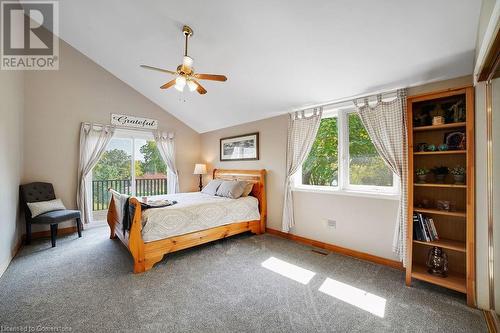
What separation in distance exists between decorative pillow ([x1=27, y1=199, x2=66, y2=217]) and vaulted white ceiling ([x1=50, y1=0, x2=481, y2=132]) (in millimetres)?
2730

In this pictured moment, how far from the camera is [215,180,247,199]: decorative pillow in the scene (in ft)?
12.4

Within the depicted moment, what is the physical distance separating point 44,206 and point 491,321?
5.56 metres

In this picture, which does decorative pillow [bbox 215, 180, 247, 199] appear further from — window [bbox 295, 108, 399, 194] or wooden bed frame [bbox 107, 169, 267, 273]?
window [bbox 295, 108, 399, 194]

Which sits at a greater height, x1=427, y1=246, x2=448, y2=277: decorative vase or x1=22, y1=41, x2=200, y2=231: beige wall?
x1=22, y1=41, x2=200, y2=231: beige wall

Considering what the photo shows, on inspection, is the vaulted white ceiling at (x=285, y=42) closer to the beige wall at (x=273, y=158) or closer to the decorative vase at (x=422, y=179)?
the beige wall at (x=273, y=158)

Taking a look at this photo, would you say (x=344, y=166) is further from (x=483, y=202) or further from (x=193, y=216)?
(x=193, y=216)

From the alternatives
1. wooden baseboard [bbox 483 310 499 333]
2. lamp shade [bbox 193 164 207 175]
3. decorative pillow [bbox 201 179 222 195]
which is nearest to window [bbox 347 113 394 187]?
wooden baseboard [bbox 483 310 499 333]

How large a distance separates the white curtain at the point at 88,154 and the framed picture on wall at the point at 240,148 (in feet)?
8.02

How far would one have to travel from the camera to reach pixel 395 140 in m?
2.59

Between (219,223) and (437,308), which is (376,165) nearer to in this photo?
(437,308)

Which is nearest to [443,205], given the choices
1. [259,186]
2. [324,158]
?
[324,158]

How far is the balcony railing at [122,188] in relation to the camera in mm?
4531

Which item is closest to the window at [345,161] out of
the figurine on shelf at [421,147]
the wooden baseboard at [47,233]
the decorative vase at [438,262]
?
the figurine on shelf at [421,147]

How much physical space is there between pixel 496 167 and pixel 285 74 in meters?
2.33
